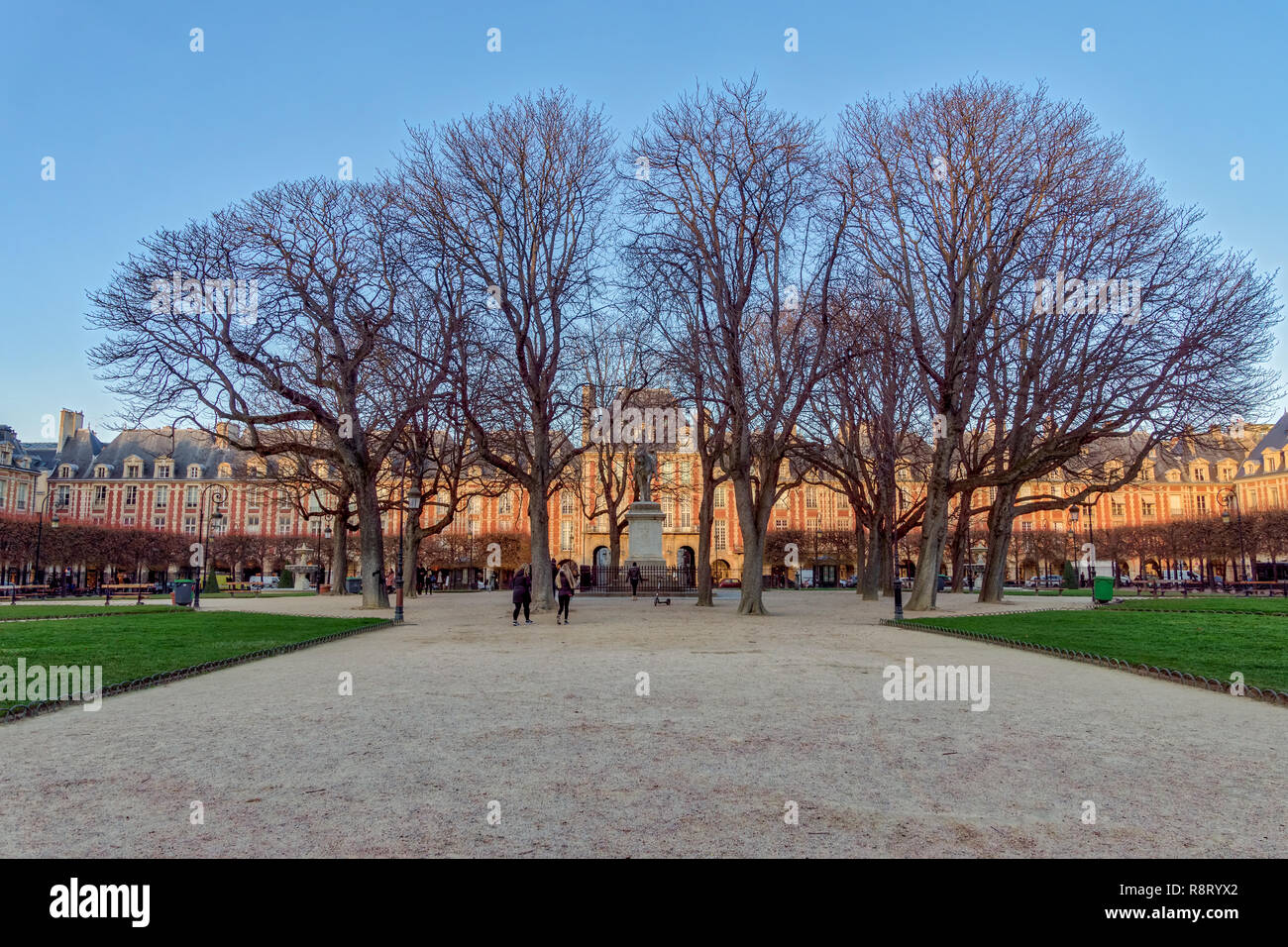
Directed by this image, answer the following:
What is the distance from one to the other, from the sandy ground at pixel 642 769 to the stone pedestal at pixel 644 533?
3121 cm

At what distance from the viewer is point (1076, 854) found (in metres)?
4.60

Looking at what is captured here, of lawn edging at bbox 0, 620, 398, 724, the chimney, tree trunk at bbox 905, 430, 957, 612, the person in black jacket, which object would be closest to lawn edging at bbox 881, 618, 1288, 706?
tree trunk at bbox 905, 430, 957, 612

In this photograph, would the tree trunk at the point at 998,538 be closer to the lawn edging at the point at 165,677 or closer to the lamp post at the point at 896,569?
the lamp post at the point at 896,569

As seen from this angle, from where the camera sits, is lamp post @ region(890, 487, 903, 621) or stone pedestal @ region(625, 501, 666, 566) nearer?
lamp post @ region(890, 487, 903, 621)

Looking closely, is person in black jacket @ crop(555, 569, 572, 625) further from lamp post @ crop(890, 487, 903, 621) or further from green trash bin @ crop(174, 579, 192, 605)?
green trash bin @ crop(174, 579, 192, 605)

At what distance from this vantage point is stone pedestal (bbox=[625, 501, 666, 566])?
43656 mm

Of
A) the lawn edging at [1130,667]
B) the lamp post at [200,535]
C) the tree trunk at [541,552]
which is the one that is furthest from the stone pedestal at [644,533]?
the lawn edging at [1130,667]

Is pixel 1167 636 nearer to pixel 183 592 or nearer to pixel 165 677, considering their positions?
pixel 165 677

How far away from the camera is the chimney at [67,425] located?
300 ft

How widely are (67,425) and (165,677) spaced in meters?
99.9

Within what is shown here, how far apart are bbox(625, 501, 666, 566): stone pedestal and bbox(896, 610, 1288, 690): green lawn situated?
71.0 ft

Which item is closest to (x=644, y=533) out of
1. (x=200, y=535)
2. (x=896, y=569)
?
(x=896, y=569)

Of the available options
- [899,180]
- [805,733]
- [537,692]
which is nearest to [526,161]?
[899,180]
